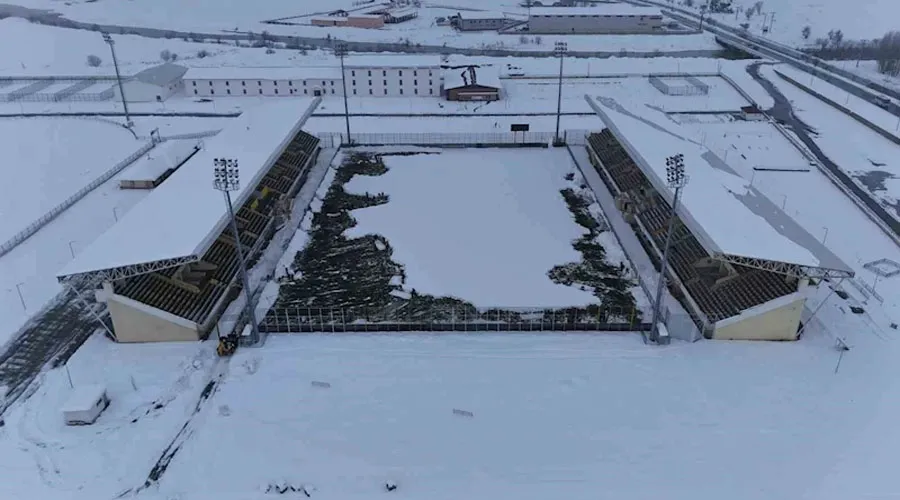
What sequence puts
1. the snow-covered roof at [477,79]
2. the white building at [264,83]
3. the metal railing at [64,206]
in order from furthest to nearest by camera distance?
the white building at [264,83] → the snow-covered roof at [477,79] → the metal railing at [64,206]

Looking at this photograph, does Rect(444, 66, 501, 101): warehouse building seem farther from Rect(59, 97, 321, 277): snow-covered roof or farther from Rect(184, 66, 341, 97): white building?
Rect(59, 97, 321, 277): snow-covered roof

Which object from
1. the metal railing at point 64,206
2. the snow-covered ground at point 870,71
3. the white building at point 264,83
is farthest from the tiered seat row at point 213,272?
the snow-covered ground at point 870,71

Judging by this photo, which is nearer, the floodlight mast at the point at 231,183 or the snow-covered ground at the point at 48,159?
the floodlight mast at the point at 231,183

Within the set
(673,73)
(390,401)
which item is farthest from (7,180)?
(673,73)

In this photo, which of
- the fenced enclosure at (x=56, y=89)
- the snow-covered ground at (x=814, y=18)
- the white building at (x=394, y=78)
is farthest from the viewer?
the snow-covered ground at (x=814, y=18)

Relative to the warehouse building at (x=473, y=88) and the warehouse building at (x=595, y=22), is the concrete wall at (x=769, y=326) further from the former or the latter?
the warehouse building at (x=595, y=22)

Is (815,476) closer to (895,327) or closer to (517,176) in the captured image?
(895,327)

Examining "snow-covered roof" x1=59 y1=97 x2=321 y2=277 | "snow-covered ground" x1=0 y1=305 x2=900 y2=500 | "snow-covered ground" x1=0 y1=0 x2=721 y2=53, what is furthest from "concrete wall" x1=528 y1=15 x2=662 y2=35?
"snow-covered ground" x1=0 y1=305 x2=900 y2=500
